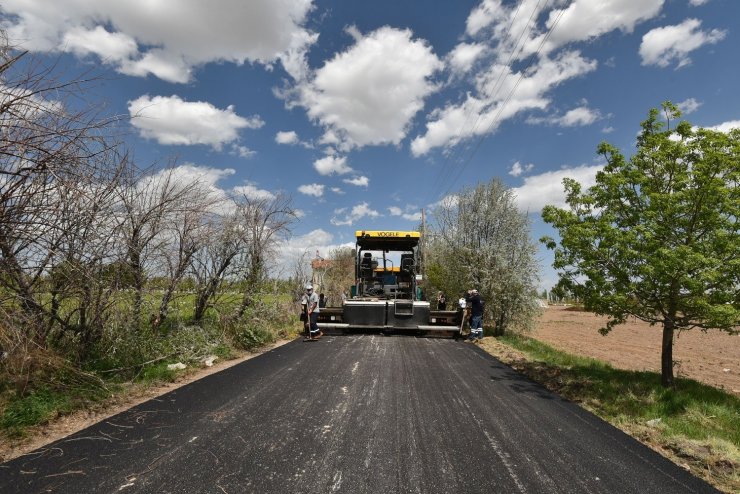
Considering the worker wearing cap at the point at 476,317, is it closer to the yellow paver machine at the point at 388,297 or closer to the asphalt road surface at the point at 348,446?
the yellow paver machine at the point at 388,297


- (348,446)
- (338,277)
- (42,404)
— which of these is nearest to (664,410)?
(348,446)

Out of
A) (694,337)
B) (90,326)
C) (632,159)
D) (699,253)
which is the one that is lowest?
(694,337)

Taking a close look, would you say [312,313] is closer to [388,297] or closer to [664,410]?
[388,297]

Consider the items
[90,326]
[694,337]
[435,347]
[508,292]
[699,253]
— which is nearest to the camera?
[699,253]

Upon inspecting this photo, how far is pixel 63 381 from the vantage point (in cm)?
561

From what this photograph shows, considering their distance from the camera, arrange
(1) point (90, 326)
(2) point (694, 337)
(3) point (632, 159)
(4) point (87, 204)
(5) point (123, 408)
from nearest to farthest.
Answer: (4) point (87, 204)
(5) point (123, 408)
(1) point (90, 326)
(3) point (632, 159)
(2) point (694, 337)

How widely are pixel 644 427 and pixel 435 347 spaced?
6395 millimetres

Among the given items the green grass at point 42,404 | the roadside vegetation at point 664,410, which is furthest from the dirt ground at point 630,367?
the roadside vegetation at point 664,410

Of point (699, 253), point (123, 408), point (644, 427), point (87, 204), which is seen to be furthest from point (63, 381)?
point (699, 253)

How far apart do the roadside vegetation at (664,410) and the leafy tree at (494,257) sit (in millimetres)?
6204

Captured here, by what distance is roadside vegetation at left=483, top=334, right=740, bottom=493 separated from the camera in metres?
4.27

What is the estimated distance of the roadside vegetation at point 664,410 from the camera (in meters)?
4.27

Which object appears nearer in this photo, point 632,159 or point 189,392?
point 189,392

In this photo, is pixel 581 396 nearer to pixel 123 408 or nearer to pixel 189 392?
pixel 189 392
